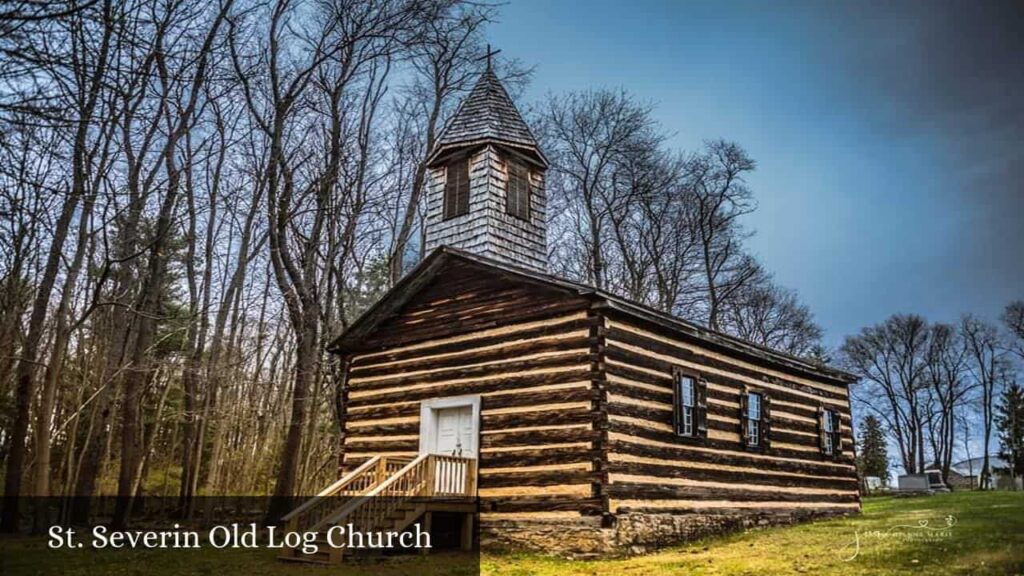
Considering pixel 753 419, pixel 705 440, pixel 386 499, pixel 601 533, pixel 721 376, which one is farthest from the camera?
pixel 753 419

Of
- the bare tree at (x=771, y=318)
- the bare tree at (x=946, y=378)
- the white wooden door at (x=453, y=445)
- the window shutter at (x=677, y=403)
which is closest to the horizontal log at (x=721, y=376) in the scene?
the window shutter at (x=677, y=403)

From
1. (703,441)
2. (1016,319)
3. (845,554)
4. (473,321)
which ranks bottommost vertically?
(845,554)

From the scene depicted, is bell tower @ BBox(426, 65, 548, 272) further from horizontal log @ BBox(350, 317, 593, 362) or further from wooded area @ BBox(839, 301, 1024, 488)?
wooded area @ BBox(839, 301, 1024, 488)

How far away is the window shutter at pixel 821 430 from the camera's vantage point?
71.5 feet

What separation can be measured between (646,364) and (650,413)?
1.00 meters

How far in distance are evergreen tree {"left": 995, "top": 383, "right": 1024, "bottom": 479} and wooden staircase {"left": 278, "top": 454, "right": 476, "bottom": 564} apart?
141ft

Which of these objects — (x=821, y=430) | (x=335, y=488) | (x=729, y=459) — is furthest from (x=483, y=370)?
(x=821, y=430)

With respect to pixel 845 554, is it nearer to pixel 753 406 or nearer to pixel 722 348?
pixel 722 348

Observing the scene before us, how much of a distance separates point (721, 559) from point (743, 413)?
6.40 meters

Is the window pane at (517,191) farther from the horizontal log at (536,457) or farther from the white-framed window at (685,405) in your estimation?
the horizontal log at (536,457)

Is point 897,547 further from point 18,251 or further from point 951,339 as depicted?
point 951,339

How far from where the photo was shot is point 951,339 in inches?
1764

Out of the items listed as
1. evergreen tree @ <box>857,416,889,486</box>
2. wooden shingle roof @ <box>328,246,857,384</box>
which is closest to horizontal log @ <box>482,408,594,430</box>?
wooden shingle roof @ <box>328,246,857,384</box>

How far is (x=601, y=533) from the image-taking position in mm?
13461
